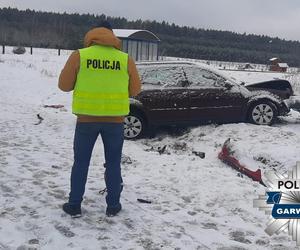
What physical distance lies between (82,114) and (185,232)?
1.67m

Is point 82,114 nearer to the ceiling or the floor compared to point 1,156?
nearer to the ceiling

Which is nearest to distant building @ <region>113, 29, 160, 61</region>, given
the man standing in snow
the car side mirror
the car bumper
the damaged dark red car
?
the damaged dark red car

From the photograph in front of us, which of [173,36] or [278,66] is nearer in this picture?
[278,66]

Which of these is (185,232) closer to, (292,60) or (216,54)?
(216,54)

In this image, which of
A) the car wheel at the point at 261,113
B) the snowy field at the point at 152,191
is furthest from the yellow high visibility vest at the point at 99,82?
the car wheel at the point at 261,113

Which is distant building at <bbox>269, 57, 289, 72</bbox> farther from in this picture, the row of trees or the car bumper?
the car bumper

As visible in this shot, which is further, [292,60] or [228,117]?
[292,60]

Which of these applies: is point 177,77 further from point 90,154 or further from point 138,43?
point 138,43

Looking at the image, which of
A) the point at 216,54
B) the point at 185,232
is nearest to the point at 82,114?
the point at 185,232

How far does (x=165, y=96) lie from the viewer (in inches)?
407

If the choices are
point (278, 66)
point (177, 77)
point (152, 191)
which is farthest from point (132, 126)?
point (278, 66)

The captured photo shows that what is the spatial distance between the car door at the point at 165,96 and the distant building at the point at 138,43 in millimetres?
20749

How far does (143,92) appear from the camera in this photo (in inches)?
408

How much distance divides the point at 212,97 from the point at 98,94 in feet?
18.6
